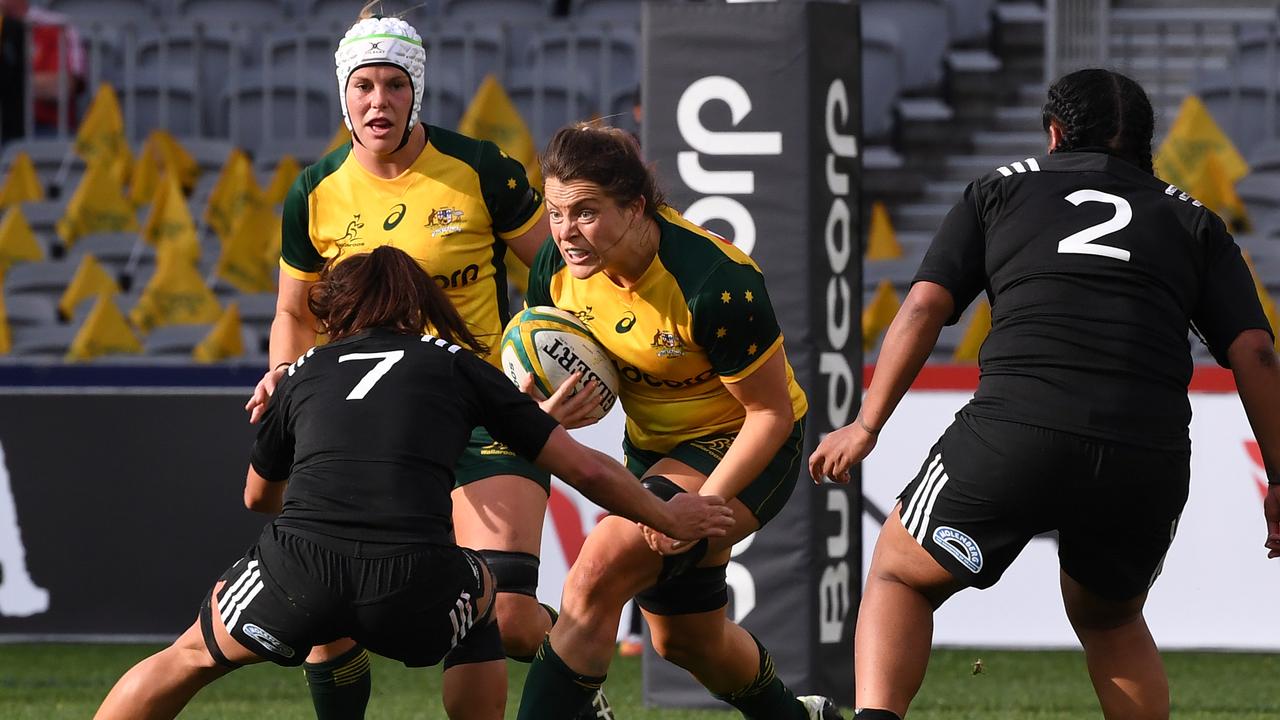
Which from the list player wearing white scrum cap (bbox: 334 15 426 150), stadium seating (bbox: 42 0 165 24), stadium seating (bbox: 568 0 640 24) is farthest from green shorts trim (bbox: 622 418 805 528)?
stadium seating (bbox: 42 0 165 24)

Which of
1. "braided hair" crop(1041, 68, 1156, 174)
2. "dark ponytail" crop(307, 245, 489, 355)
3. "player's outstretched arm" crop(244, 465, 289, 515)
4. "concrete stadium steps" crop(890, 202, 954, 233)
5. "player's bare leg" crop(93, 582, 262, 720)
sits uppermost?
"braided hair" crop(1041, 68, 1156, 174)

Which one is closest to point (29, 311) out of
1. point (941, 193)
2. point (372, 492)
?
point (941, 193)

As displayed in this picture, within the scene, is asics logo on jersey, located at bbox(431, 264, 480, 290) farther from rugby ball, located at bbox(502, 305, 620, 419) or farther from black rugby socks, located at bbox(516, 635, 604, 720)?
black rugby socks, located at bbox(516, 635, 604, 720)

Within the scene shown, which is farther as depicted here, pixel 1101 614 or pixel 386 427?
pixel 1101 614

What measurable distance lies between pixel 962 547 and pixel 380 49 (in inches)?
80.0

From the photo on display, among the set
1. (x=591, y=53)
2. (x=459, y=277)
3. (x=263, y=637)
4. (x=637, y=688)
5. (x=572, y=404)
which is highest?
(x=591, y=53)

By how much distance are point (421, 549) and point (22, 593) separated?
483 cm

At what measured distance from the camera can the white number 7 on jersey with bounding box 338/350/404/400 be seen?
13.4 feet

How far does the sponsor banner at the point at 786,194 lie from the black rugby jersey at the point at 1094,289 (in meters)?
2.15

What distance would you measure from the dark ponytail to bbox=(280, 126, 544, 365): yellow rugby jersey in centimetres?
82

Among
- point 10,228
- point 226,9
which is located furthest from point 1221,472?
point 226,9

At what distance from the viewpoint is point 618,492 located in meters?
4.19

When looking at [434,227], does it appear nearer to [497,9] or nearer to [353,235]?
[353,235]

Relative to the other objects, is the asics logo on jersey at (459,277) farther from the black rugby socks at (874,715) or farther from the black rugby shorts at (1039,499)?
the black rugby socks at (874,715)
